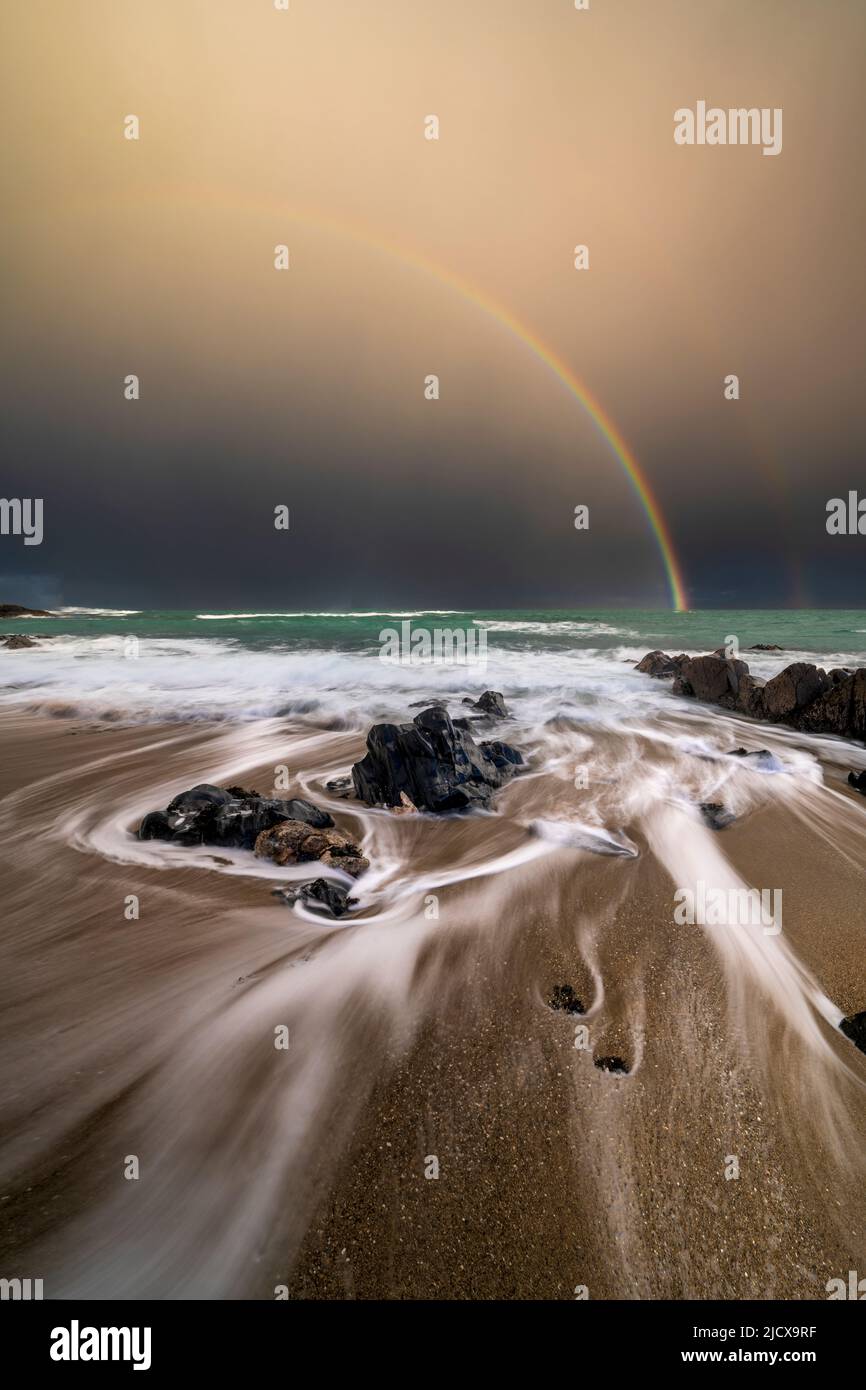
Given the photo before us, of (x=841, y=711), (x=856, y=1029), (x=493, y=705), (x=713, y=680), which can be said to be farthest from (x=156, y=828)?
(x=713, y=680)

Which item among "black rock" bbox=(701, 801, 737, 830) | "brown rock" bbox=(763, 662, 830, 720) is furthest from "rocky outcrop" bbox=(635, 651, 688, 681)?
"black rock" bbox=(701, 801, 737, 830)

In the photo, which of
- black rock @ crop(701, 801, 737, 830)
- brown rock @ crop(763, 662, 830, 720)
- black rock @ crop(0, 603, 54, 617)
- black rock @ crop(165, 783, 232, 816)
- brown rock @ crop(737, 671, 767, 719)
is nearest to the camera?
→ black rock @ crop(165, 783, 232, 816)

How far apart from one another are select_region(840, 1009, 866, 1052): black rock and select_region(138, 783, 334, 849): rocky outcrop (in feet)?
14.9

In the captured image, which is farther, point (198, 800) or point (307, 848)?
point (198, 800)

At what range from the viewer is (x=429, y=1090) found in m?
2.29

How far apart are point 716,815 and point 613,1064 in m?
4.33

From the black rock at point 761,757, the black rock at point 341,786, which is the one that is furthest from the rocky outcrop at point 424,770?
the black rock at point 761,757

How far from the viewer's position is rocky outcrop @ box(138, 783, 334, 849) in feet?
16.1

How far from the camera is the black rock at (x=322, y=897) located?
3863 millimetres

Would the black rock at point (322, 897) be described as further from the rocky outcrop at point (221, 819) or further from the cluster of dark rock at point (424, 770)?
the cluster of dark rock at point (424, 770)

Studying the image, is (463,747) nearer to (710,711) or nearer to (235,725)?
(235,725)

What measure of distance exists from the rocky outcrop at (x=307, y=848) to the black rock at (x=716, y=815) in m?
4.19

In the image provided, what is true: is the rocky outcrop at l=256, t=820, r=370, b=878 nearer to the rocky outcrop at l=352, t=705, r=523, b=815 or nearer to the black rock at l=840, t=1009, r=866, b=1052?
the rocky outcrop at l=352, t=705, r=523, b=815

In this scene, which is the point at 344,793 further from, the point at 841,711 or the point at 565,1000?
the point at 841,711
